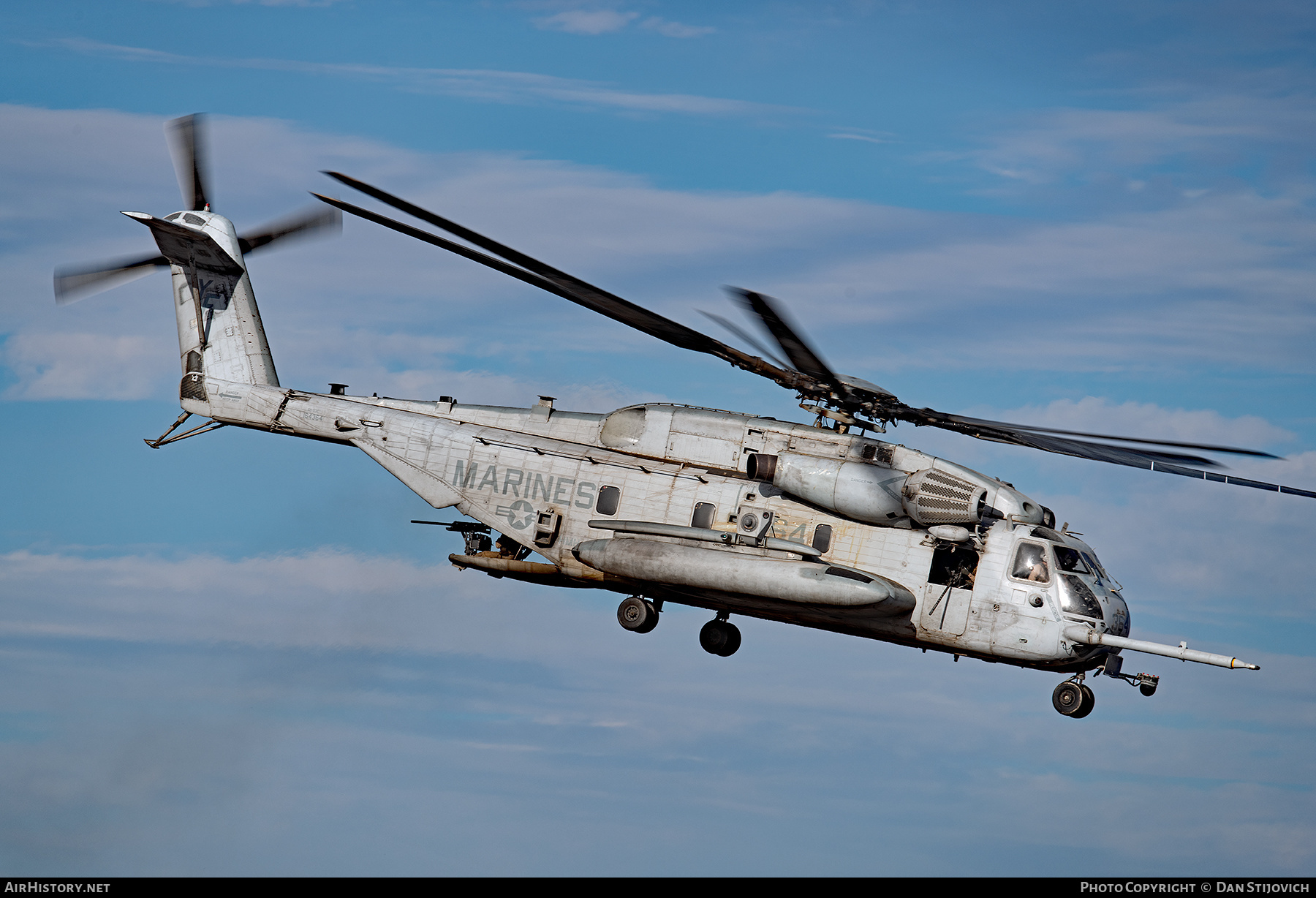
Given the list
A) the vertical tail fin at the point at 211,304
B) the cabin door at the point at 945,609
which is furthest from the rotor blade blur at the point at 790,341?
the vertical tail fin at the point at 211,304

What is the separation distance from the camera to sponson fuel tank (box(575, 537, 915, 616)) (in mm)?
24438

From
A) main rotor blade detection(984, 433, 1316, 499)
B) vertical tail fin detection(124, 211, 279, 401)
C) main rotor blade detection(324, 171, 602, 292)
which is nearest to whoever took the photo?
main rotor blade detection(324, 171, 602, 292)

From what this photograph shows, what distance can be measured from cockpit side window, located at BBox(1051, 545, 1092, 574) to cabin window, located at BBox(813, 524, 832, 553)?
13.9ft

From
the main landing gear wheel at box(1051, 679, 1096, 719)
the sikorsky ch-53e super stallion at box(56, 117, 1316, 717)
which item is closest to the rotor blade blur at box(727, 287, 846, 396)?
the sikorsky ch-53e super stallion at box(56, 117, 1316, 717)

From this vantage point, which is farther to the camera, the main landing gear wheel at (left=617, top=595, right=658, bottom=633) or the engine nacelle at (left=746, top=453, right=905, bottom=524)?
the main landing gear wheel at (left=617, top=595, right=658, bottom=633)

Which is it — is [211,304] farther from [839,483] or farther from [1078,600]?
[1078,600]

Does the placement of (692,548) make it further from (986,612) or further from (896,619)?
(986,612)

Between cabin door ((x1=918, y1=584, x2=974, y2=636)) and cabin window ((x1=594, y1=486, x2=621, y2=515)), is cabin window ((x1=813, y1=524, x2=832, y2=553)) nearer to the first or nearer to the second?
cabin door ((x1=918, y1=584, x2=974, y2=636))

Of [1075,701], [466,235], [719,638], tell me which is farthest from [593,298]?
[1075,701]

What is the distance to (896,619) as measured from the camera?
25.4 meters

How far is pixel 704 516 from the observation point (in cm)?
2645

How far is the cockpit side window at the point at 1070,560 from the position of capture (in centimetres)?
2502

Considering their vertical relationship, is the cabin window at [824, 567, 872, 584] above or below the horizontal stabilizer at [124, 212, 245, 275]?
below

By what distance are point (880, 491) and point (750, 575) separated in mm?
2971
